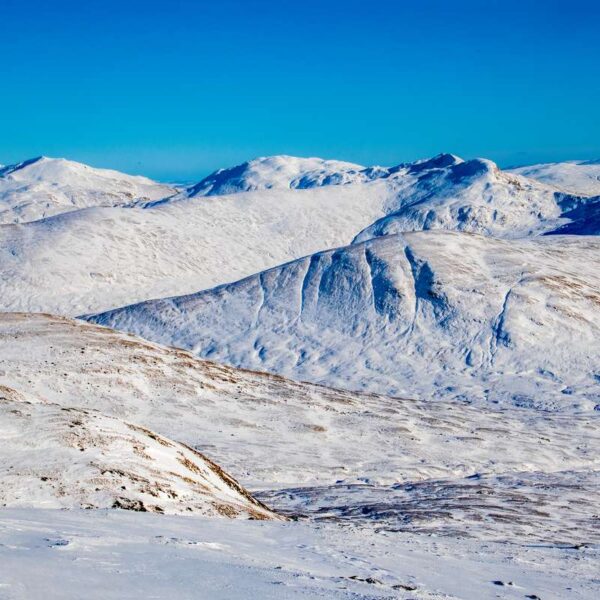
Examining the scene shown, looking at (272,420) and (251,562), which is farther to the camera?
(272,420)

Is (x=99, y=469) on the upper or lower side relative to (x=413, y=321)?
lower

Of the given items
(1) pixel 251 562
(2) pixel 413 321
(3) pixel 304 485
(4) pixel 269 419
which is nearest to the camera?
(1) pixel 251 562

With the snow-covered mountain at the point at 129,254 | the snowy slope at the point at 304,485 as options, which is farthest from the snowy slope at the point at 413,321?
the snow-covered mountain at the point at 129,254

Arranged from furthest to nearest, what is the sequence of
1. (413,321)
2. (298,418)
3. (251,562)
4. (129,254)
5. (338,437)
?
(129,254), (413,321), (298,418), (338,437), (251,562)

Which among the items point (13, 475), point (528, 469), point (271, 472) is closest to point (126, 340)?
point (271, 472)

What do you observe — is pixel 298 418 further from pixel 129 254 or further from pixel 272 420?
pixel 129 254

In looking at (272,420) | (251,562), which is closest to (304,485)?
(272,420)
